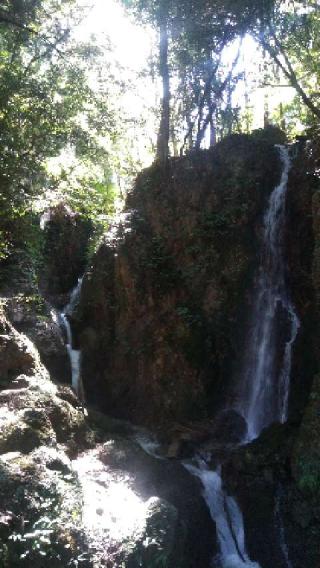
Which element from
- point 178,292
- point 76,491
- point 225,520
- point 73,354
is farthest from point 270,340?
point 76,491

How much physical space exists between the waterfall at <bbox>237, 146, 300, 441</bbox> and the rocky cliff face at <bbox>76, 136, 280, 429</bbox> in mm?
400

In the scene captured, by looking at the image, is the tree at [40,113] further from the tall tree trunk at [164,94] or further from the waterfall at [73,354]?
the tall tree trunk at [164,94]

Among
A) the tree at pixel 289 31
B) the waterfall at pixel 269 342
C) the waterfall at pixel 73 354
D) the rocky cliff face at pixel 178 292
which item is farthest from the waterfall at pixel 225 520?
the tree at pixel 289 31

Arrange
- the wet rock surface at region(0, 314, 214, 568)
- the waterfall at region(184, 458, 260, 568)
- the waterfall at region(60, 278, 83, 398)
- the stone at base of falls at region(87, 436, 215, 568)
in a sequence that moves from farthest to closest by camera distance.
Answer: the waterfall at region(60, 278, 83, 398), the waterfall at region(184, 458, 260, 568), the stone at base of falls at region(87, 436, 215, 568), the wet rock surface at region(0, 314, 214, 568)

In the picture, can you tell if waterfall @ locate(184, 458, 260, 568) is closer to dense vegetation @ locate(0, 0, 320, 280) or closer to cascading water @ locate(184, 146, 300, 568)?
cascading water @ locate(184, 146, 300, 568)

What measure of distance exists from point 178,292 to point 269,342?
9.77 ft

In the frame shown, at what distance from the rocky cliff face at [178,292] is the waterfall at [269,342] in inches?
15.7

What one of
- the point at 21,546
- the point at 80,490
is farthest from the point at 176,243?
the point at 21,546

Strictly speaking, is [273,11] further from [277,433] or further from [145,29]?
[277,433]

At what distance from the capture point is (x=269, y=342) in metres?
11.9

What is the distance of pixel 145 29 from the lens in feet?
54.0

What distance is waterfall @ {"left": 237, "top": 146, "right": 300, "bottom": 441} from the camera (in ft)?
37.3

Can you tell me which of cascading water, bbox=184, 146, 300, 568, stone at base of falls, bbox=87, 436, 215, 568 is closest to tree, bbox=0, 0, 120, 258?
stone at base of falls, bbox=87, 436, 215, 568

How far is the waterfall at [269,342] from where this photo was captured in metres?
11.4
